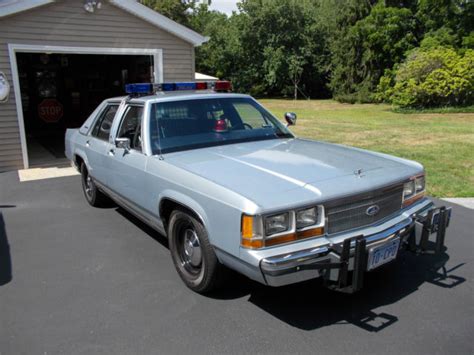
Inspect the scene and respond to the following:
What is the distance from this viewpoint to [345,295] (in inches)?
140

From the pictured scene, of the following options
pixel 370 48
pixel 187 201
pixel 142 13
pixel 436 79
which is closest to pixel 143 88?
pixel 187 201

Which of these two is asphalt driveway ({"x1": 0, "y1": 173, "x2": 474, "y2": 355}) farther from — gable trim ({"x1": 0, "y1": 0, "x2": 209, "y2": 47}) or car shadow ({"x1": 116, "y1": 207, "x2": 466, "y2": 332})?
gable trim ({"x1": 0, "y1": 0, "x2": 209, "y2": 47})

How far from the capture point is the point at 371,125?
1625cm

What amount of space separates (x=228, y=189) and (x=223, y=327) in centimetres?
104

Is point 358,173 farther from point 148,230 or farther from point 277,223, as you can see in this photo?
point 148,230

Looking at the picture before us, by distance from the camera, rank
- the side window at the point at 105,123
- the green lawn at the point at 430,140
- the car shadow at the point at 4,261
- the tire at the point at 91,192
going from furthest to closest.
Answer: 1. the green lawn at the point at 430,140
2. the tire at the point at 91,192
3. the side window at the point at 105,123
4. the car shadow at the point at 4,261

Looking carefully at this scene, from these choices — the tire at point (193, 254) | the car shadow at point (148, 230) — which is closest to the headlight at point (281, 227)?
the tire at point (193, 254)

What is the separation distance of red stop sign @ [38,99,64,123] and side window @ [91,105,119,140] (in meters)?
11.0

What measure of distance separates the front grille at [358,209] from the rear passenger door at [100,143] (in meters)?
3.01

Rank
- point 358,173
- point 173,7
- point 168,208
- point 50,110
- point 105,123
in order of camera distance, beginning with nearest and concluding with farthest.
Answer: point 358,173
point 168,208
point 105,123
point 50,110
point 173,7

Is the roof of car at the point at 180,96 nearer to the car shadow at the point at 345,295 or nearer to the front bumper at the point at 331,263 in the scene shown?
the car shadow at the point at 345,295

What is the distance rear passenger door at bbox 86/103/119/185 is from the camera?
5139 millimetres

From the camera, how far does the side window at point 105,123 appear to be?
5.28 m

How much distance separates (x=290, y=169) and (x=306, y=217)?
55cm
